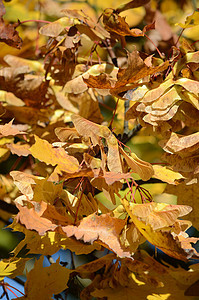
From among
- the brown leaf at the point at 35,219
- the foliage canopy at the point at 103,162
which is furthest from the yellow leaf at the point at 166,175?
the brown leaf at the point at 35,219

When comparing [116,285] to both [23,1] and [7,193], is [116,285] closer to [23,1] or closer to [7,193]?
[7,193]

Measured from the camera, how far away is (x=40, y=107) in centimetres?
53

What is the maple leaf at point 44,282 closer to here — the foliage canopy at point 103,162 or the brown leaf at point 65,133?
the foliage canopy at point 103,162

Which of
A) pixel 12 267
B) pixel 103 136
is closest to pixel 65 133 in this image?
pixel 103 136

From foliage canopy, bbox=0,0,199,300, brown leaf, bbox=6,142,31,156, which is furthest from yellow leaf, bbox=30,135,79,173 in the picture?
brown leaf, bbox=6,142,31,156

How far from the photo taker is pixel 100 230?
0.33m

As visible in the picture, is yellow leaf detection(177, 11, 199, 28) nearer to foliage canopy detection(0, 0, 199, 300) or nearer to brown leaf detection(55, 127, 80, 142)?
foliage canopy detection(0, 0, 199, 300)

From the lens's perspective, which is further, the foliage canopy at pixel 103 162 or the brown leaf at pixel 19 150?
the brown leaf at pixel 19 150

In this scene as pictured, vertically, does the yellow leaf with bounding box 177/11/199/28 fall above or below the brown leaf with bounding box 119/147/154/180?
above

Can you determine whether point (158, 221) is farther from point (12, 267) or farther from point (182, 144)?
point (12, 267)

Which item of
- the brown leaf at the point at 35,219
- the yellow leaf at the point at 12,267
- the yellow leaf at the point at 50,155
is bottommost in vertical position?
the yellow leaf at the point at 12,267

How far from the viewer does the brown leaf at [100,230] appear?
31 cm

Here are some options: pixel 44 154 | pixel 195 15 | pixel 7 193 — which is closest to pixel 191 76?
pixel 195 15

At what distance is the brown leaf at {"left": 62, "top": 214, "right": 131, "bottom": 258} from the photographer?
0.31 meters
